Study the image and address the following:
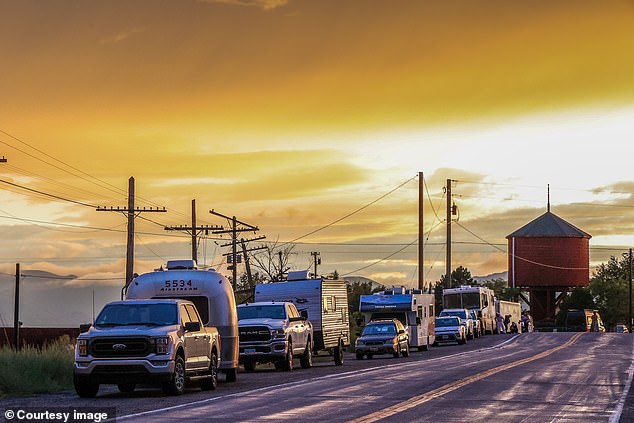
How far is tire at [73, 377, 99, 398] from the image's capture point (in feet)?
75.9

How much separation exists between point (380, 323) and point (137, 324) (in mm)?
26335

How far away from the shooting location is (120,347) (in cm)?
2314

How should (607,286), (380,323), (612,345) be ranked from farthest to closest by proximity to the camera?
(607,286)
(612,345)
(380,323)

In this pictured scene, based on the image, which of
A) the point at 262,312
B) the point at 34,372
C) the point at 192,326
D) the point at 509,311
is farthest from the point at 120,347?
the point at 509,311

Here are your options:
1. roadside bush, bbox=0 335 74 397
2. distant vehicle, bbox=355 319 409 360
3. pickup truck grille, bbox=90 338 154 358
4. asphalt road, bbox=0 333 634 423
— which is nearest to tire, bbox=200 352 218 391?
asphalt road, bbox=0 333 634 423

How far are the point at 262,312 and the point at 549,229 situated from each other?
70.0 m

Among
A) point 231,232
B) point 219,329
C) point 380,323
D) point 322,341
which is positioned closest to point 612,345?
point 380,323

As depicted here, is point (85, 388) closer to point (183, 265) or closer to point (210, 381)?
point (210, 381)

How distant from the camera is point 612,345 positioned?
57.0m

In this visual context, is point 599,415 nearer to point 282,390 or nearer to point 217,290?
point 282,390

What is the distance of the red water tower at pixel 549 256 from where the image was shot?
10188cm

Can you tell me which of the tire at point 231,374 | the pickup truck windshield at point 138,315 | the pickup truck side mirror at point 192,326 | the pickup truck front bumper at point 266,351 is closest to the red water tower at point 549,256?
the pickup truck front bumper at point 266,351

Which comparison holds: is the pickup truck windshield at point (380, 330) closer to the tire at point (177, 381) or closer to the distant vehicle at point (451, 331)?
the distant vehicle at point (451, 331)

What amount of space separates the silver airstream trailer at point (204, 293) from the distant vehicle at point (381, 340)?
64.2ft
